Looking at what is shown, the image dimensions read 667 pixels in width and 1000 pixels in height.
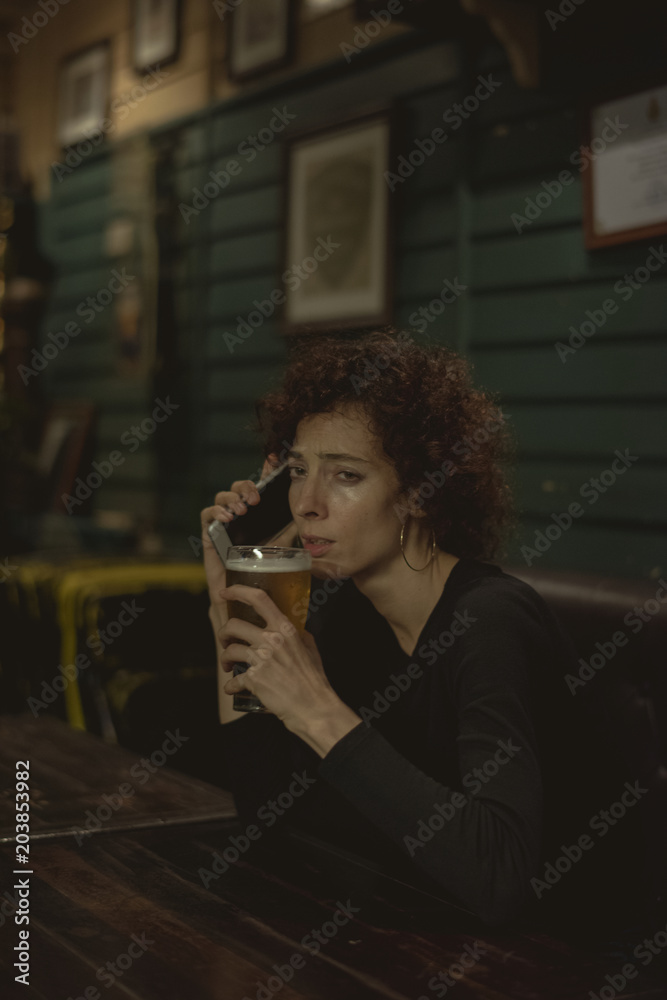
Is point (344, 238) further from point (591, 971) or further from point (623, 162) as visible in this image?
point (591, 971)

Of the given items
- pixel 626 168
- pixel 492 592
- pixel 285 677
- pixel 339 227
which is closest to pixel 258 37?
pixel 339 227

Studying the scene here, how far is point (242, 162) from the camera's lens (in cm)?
424

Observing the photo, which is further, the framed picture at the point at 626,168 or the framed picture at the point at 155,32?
the framed picture at the point at 155,32

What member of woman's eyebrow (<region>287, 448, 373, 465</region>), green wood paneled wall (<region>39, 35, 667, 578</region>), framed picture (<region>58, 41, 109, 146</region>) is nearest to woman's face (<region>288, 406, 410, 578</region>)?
woman's eyebrow (<region>287, 448, 373, 465</region>)

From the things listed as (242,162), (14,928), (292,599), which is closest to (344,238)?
(242,162)

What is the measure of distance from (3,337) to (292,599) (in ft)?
15.9

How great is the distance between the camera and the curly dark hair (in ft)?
5.32

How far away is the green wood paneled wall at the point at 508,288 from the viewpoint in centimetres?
269

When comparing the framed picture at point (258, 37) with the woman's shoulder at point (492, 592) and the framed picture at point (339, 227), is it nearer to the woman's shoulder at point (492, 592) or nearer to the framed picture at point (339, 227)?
the framed picture at point (339, 227)

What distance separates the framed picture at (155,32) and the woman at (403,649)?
342cm

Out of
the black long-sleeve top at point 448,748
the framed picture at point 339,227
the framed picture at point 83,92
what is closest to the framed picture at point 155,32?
the framed picture at point 83,92

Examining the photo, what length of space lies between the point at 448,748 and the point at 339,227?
2.53 m

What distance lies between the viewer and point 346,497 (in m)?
1.57

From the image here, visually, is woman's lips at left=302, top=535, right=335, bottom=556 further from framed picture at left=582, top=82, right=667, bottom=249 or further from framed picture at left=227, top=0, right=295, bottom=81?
framed picture at left=227, top=0, right=295, bottom=81
